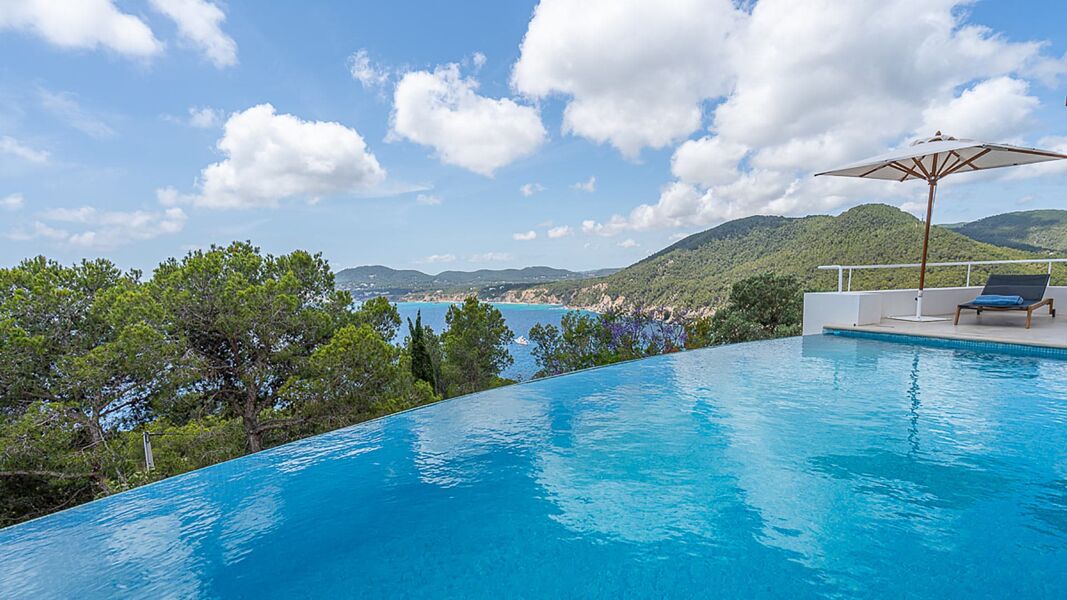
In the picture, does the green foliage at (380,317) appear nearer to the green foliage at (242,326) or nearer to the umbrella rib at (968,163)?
the green foliage at (242,326)

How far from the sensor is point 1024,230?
2762 centimetres

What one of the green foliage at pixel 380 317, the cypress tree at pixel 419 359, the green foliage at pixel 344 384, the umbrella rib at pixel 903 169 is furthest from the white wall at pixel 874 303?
the green foliage at pixel 380 317

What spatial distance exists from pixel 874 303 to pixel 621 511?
7.53 metres

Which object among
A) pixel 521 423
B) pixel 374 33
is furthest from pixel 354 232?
pixel 521 423

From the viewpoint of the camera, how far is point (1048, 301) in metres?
6.92

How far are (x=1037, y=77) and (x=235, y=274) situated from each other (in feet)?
62.7

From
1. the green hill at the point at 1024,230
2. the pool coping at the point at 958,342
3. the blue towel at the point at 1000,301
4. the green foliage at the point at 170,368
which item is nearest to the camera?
the pool coping at the point at 958,342

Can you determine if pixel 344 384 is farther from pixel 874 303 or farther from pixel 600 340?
pixel 874 303

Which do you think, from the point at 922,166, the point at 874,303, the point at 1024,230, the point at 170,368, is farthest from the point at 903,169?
the point at 1024,230

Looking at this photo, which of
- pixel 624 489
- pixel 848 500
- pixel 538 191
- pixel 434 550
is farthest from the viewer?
pixel 538 191

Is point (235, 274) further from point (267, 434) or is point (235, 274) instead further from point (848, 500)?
point (848, 500)

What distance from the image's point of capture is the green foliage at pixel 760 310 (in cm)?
1205

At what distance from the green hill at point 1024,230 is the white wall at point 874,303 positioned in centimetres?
2067

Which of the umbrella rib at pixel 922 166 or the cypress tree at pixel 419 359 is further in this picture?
the cypress tree at pixel 419 359
